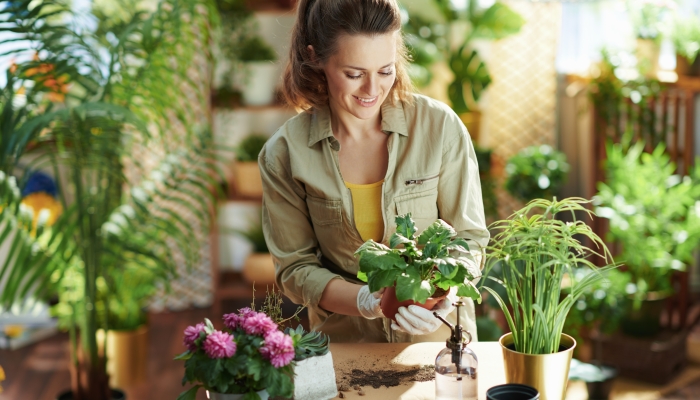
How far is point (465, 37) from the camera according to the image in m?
4.08

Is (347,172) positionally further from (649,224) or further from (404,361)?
(649,224)

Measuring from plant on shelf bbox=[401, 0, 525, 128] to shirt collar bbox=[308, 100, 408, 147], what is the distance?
6.86 ft

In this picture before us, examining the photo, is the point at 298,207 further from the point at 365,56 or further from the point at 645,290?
the point at 645,290

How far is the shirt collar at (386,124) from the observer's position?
5.56 feet

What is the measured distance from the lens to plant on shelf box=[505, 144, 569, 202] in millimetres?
3451

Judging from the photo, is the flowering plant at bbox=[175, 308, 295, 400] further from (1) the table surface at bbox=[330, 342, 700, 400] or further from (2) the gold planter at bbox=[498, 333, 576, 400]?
(2) the gold planter at bbox=[498, 333, 576, 400]

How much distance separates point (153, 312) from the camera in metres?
4.59

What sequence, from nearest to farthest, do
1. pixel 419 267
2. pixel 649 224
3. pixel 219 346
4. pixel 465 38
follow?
1. pixel 219 346
2. pixel 419 267
3. pixel 649 224
4. pixel 465 38

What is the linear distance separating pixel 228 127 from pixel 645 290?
94.7 inches

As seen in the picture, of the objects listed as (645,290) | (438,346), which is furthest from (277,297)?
(645,290)

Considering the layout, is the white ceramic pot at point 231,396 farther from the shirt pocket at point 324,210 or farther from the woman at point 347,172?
the shirt pocket at point 324,210

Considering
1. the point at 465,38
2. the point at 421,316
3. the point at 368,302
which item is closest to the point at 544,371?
the point at 421,316

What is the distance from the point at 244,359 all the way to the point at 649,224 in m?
2.49

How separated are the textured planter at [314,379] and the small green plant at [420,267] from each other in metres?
0.15
